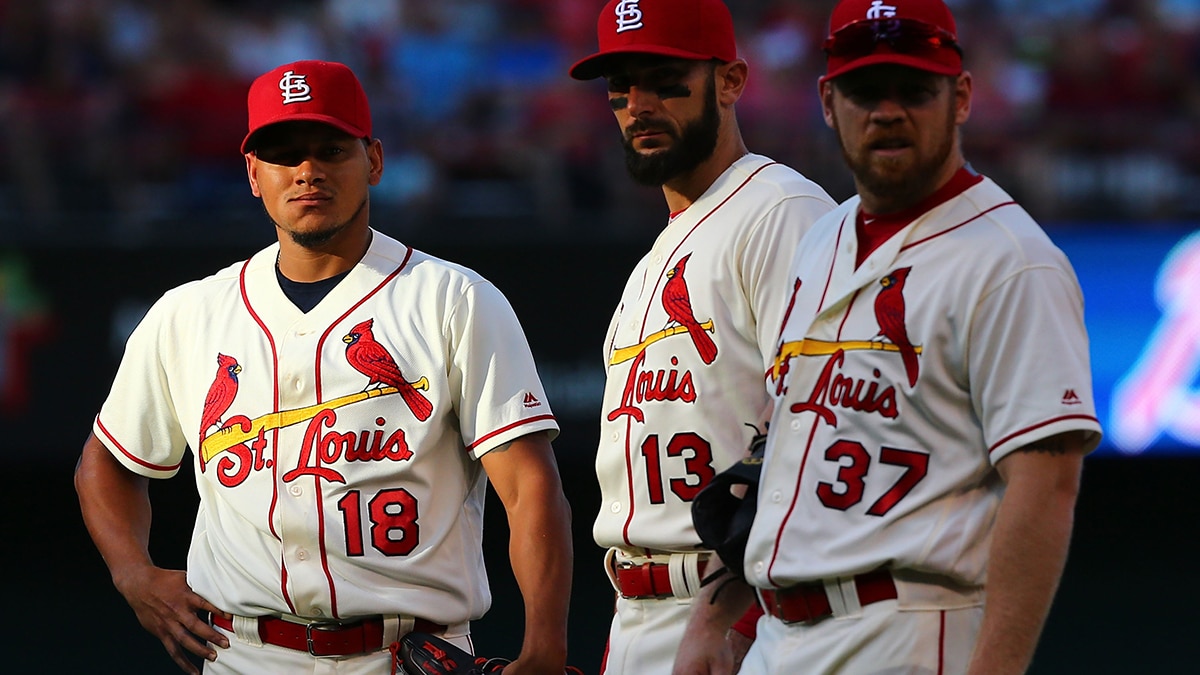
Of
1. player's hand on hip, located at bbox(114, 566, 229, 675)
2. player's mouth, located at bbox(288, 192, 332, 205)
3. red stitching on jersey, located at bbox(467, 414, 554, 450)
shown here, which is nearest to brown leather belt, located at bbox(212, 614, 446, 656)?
player's hand on hip, located at bbox(114, 566, 229, 675)

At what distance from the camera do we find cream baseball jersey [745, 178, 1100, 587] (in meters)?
2.49

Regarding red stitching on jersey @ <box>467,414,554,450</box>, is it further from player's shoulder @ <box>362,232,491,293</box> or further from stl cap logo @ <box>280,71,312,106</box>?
stl cap logo @ <box>280,71,312,106</box>

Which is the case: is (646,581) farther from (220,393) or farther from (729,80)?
(729,80)

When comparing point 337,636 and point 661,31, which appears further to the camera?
point 661,31

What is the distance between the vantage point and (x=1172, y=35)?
9.34 meters

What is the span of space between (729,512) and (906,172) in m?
0.72

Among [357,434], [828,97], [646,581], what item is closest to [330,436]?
[357,434]

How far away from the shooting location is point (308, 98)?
3.61 metres

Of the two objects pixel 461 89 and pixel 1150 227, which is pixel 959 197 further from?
pixel 461 89

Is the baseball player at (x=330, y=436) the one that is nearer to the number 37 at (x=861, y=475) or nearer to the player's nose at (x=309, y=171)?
the player's nose at (x=309, y=171)

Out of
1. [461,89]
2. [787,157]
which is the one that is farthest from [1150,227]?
[461,89]

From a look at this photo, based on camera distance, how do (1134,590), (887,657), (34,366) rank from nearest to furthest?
1. (887,657)
2. (34,366)
3. (1134,590)

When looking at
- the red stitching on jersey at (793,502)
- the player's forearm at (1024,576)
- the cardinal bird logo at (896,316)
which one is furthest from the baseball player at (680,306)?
the player's forearm at (1024,576)

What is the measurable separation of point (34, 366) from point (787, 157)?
140 inches
